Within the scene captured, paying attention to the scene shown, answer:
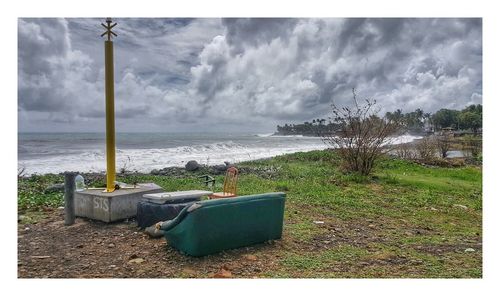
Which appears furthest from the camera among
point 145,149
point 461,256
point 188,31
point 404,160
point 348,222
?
point 145,149

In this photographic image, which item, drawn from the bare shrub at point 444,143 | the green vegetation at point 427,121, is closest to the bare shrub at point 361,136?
the green vegetation at point 427,121

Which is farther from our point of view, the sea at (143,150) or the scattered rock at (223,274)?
the sea at (143,150)

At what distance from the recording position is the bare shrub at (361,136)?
8.62m

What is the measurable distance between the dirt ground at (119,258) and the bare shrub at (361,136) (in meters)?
5.01

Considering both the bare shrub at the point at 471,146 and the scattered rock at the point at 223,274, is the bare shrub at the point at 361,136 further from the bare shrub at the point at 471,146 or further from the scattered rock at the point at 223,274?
the scattered rock at the point at 223,274

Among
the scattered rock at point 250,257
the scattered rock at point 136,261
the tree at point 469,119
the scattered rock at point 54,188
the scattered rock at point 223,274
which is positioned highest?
the tree at point 469,119

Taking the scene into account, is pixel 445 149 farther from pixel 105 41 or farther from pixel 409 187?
pixel 105 41

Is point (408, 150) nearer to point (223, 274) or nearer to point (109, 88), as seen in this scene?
point (109, 88)

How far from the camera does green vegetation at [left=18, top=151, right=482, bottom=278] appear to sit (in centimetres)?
374

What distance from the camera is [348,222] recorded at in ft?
16.9

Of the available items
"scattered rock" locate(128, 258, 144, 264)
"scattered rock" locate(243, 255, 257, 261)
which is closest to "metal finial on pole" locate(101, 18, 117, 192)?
"scattered rock" locate(128, 258, 144, 264)

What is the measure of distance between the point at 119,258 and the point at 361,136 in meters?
6.04

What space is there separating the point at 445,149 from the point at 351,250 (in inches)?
329

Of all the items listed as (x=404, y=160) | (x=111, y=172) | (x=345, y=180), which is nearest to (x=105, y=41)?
(x=111, y=172)
